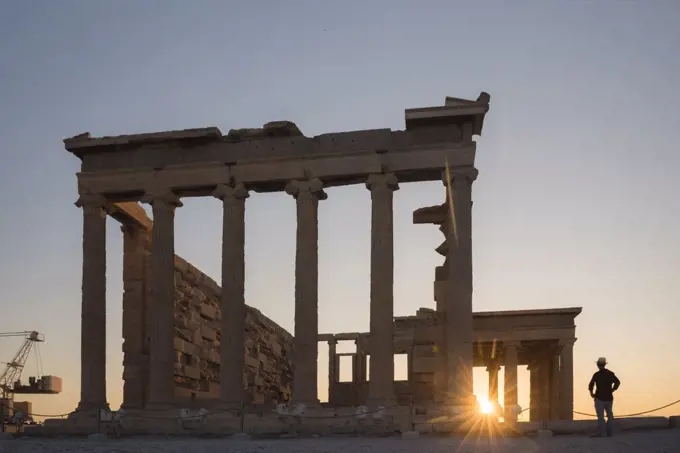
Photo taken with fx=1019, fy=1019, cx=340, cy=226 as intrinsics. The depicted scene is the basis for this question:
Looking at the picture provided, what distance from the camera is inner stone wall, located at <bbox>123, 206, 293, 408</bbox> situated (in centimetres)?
3694

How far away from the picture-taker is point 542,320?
43938 mm

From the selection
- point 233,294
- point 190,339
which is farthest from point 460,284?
point 190,339

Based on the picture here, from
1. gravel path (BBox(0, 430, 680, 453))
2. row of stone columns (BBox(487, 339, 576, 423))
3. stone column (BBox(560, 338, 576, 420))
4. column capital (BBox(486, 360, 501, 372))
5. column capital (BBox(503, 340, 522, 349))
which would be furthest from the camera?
column capital (BBox(486, 360, 501, 372))

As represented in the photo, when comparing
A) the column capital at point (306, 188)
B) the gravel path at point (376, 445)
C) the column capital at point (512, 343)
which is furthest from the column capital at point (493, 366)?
the gravel path at point (376, 445)

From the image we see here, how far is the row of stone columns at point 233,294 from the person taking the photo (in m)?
31.7

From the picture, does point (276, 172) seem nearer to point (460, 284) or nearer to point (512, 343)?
point (460, 284)

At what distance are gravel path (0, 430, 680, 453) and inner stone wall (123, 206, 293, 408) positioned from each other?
350 inches

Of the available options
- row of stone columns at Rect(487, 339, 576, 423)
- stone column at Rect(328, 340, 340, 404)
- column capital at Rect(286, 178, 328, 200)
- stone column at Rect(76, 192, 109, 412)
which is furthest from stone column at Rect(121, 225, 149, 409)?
stone column at Rect(328, 340, 340, 404)

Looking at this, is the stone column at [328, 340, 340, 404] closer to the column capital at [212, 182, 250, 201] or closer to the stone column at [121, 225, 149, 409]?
the stone column at [121, 225, 149, 409]

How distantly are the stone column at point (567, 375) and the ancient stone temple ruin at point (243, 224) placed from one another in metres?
8.15

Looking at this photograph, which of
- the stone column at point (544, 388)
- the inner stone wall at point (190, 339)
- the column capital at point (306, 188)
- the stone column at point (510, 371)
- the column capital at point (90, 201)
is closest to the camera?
the column capital at point (306, 188)

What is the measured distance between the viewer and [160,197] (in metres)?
34.1

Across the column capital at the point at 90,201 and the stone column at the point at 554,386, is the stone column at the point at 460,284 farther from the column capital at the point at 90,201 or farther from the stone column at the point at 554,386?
the stone column at the point at 554,386

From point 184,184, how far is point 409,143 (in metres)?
7.67
